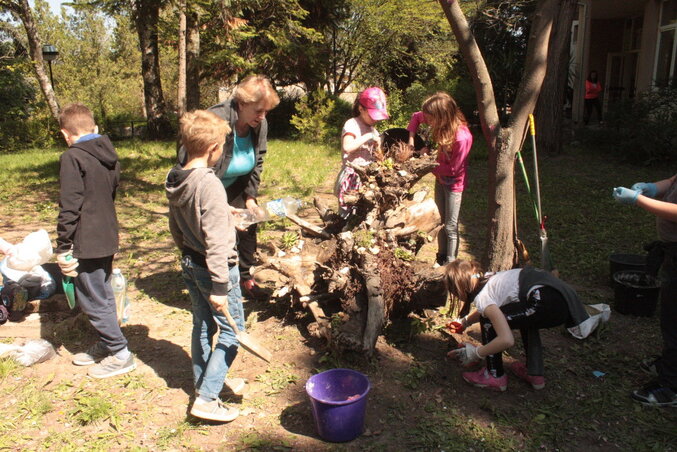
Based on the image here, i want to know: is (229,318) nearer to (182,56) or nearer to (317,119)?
(182,56)

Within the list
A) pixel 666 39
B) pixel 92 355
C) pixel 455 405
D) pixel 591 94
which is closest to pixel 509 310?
pixel 455 405

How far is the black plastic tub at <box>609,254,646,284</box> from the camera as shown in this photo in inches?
175

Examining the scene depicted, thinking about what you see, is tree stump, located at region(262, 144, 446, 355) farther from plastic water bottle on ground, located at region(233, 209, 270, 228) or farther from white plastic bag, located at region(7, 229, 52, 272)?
white plastic bag, located at region(7, 229, 52, 272)

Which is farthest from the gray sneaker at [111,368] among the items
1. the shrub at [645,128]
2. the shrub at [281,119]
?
the shrub at [281,119]

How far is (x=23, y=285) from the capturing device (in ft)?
13.7

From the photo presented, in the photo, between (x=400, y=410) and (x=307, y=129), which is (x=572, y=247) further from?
(x=307, y=129)

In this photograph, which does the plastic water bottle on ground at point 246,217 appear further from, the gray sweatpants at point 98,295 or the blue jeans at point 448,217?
the blue jeans at point 448,217

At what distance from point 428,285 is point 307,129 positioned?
11.5m

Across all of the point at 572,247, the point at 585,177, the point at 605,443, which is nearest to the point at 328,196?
the point at 572,247

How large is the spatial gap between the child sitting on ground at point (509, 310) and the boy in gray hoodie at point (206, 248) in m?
1.42

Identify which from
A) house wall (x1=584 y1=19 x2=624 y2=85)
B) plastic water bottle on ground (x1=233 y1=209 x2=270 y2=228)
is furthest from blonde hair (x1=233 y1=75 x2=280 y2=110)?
house wall (x1=584 y1=19 x2=624 y2=85)

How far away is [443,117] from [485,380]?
2.15 metres

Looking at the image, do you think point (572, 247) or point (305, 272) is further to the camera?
point (572, 247)

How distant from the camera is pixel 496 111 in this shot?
4.07 meters
